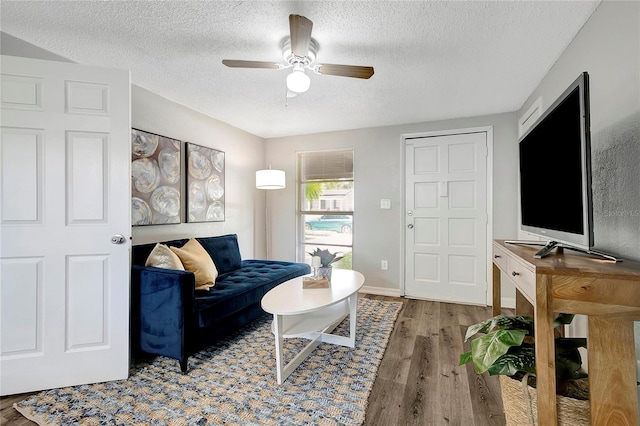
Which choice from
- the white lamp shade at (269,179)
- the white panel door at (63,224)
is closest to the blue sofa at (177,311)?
the white panel door at (63,224)

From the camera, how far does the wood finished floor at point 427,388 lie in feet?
4.96

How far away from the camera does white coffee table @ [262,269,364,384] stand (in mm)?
1797

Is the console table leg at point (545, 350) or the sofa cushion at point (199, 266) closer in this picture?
the console table leg at point (545, 350)

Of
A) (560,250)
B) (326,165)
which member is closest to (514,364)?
(560,250)

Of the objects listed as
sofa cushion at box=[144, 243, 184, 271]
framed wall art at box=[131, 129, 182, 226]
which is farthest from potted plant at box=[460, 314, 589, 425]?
framed wall art at box=[131, 129, 182, 226]

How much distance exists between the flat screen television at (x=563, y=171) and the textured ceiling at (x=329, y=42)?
2.59 ft

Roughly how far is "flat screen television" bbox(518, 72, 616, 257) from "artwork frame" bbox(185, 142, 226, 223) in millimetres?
3054

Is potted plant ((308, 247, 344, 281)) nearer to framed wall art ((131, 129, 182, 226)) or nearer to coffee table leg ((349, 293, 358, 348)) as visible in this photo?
coffee table leg ((349, 293, 358, 348))

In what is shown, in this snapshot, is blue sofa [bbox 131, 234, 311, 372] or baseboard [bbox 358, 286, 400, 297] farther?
baseboard [bbox 358, 286, 400, 297]

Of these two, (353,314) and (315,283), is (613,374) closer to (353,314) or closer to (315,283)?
(353,314)

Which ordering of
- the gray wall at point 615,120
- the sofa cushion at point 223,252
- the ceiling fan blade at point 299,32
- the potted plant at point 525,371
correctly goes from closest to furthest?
the potted plant at point 525,371 < the gray wall at point 615,120 < the ceiling fan blade at point 299,32 < the sofa cushion at point 223,252

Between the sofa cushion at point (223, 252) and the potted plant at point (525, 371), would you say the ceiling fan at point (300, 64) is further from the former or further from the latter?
the sofa cushion at point (223, 252)

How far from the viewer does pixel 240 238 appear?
12.9 ft

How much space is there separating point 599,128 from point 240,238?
3.70 metres
